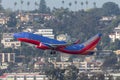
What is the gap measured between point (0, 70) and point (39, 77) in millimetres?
27912

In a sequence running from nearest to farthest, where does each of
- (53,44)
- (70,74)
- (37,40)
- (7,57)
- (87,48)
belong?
1. (53,44)
2. (37,40)
3. (87,48)
4. (70,74)
5. (7,57)

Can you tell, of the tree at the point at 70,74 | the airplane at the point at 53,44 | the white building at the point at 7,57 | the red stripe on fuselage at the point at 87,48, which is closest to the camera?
the airplane at the point at 53,44

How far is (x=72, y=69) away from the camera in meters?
130

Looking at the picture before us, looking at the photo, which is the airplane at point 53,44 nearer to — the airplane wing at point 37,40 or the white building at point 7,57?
the airplane wing at point 37,40

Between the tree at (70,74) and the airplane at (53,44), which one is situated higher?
the airplane at (53,44)

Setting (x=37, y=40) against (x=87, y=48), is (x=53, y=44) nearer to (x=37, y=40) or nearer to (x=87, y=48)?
(x=37, y=40)

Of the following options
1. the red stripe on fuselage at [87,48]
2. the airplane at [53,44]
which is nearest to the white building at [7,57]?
the red stripe on fuselage at [87,48]

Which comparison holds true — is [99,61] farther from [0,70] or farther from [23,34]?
[23,34]

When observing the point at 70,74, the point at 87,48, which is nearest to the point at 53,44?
the point at 87,48

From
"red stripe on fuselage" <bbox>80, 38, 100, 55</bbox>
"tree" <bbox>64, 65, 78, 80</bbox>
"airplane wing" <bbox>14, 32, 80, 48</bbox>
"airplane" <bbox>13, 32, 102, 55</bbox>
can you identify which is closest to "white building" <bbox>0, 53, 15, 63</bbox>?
"tree" <bbox>64, 65, 78, 80</bbox>

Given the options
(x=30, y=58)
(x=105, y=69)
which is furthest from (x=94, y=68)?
(x=30, y=58)

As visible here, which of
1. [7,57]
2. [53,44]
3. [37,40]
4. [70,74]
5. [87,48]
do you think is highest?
[37,40]

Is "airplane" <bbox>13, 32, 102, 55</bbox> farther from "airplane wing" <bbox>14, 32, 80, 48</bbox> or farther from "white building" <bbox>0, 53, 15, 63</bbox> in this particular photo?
"white building" <bbox>0, 53, 15, 63</bbox>

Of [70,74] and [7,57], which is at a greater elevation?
[70,74]
